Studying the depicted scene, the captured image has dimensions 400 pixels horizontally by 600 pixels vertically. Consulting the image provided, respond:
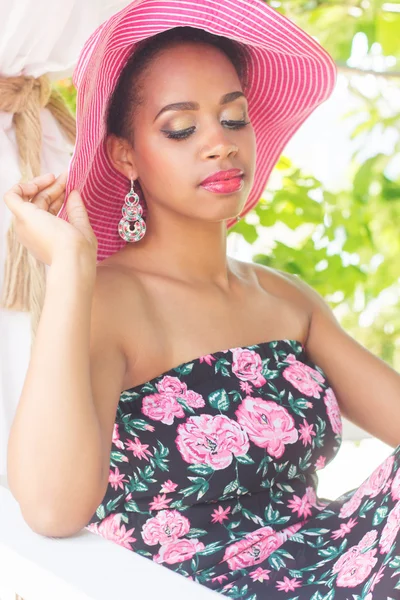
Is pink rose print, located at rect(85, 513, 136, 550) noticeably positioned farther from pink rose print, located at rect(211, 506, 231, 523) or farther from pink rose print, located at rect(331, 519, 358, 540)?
pink rose print, located at rect(331, 519, 358, 540)

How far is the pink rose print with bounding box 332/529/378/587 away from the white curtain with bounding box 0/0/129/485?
75cm

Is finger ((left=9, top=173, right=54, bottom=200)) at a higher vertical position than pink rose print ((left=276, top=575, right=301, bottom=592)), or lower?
higher

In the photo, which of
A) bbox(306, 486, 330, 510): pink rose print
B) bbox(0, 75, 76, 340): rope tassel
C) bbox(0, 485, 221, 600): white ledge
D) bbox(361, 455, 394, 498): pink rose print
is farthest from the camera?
bbox(0, 75, 76, 340): rope tassel

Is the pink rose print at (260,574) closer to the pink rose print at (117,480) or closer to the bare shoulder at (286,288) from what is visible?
the pink rose print at (117,480)

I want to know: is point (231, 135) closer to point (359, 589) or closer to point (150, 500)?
point (150, 500)

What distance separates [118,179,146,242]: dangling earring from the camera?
1.84 metres

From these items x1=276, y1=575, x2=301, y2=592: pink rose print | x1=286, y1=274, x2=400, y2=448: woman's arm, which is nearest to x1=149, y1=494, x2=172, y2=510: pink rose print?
x1=276, y1=575, x2=301, y2=592: pink rose print

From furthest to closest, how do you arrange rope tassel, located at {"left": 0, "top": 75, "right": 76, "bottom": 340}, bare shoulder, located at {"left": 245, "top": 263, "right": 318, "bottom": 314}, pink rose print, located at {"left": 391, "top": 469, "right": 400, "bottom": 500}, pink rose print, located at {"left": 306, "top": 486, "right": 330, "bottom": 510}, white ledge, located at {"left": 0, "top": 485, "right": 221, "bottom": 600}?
1. bare shoulder, located at {"left": 245, "top": 263, "right": 318, "bottom": 314}
2. rope tassel, located at {"left": 0, "top": 75, "right": 76, "bottom": 340}
3. pink rose print, located at {"left": 306, "top": 486, "right": 330, "bottom": 510}
4. pink rose print, located at {"left": 391, "top": 469, "right": 400, "bottom": 500}
5. white ledge, located at {"left": 0, "top": 485, "right": 221, "bottom": 600}

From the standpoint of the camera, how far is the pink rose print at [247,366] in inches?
68.4

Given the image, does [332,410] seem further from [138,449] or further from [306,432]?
[138,449]

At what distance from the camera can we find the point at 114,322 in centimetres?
160

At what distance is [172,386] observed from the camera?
1.66 meters

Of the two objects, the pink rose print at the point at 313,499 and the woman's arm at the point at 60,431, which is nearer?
the woman's arm at the point at 60,431

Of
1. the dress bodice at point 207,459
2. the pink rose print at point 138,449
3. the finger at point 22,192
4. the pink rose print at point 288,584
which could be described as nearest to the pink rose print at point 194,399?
the dress bodice at point 207,459
